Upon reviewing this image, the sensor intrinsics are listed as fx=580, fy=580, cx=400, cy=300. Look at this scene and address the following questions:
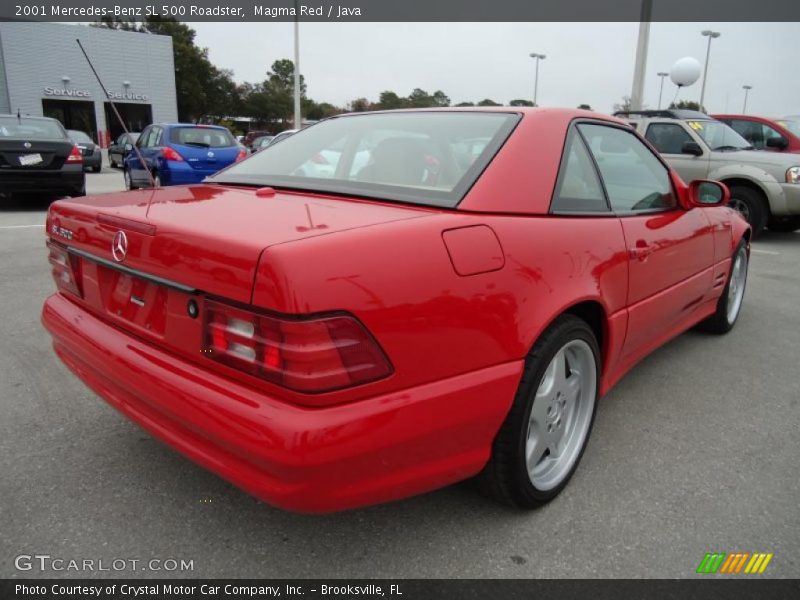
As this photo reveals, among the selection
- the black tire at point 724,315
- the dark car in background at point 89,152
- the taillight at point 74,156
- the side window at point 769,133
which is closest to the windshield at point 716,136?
the side window at point 769,133

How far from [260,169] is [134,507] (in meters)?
1.45

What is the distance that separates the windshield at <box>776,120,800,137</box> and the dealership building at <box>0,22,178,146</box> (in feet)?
97.7

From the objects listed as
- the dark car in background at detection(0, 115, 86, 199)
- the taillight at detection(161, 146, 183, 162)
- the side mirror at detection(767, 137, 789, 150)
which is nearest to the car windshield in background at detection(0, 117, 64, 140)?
the dark car in background at detection(0, 115, 86, 199)

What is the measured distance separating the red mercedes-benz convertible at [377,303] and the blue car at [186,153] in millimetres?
8222

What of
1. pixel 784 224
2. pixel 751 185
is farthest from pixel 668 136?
pixel 784 224

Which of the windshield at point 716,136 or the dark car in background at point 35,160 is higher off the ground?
the windshield at point 716,136

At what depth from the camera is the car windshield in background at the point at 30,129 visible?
9.16m

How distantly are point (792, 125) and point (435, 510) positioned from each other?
1116 cm

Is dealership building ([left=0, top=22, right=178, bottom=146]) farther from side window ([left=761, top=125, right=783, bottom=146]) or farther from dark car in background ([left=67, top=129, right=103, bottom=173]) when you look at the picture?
side window ([left=761, top=125, right=783, bottom=146])

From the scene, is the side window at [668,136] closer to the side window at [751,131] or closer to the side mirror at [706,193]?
the side window at [751,131]

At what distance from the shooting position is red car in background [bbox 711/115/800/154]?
895cm

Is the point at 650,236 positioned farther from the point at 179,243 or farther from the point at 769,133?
the point at 769,133
